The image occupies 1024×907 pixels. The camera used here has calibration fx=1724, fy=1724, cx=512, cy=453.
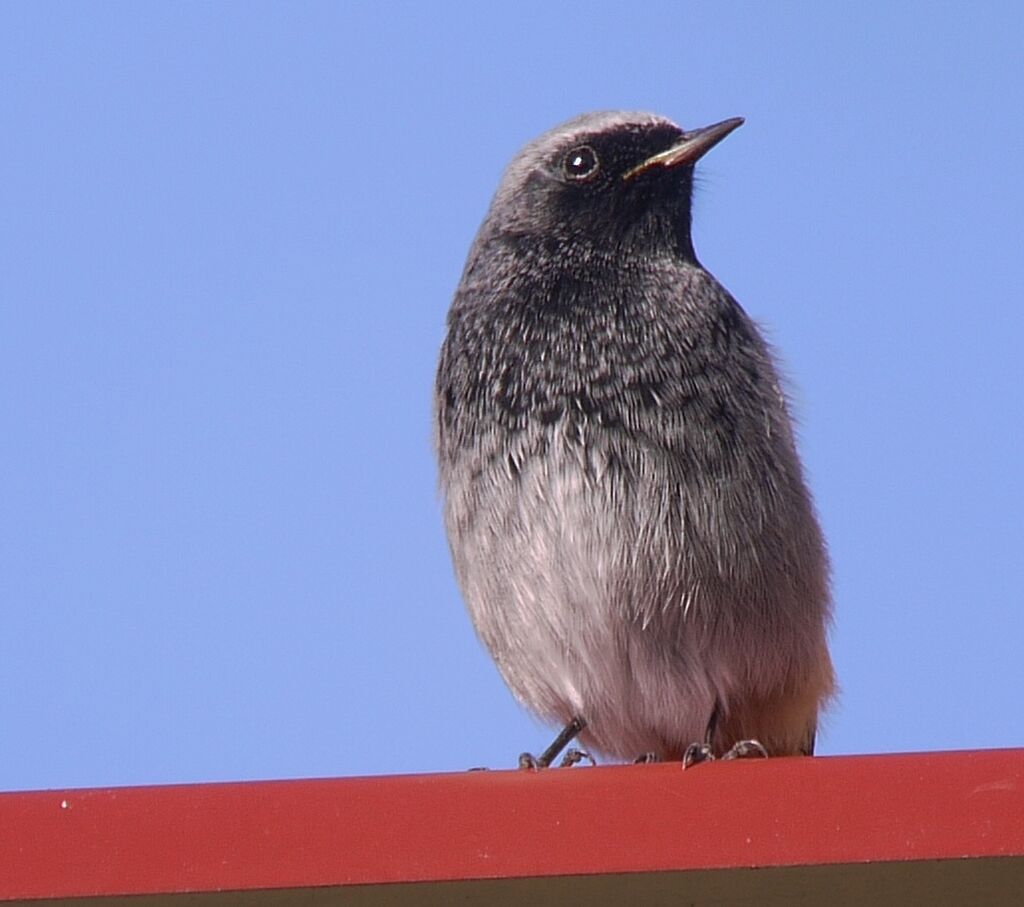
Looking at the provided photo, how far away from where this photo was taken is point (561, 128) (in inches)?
177

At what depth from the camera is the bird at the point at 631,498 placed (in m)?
3.62

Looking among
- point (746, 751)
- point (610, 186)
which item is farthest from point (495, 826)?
point (610, 186)

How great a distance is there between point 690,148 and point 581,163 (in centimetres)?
28

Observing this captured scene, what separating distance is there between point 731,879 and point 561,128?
268cm

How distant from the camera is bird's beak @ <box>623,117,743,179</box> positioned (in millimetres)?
4199

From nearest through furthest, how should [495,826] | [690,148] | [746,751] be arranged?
[495,826] < [746,751] < [690,148]

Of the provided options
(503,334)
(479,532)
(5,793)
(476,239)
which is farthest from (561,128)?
(5,793)

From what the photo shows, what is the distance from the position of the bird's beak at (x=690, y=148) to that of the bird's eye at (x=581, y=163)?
92 mm

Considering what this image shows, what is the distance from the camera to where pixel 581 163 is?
4.35 meters

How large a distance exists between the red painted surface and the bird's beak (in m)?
2.22

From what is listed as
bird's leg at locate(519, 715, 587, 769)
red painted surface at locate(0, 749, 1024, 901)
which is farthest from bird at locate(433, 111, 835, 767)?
red painted surface at locate(0, 749, 1024, 901)

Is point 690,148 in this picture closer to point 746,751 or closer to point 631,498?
point 631,498

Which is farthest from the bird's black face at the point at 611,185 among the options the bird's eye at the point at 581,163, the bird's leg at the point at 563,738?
the bird's leg at the point at 563,738

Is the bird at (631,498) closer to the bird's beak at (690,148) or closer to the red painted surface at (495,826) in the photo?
the bird's beak at (690,148)
